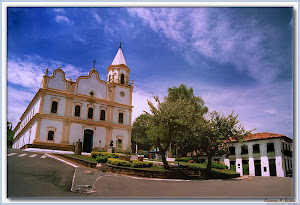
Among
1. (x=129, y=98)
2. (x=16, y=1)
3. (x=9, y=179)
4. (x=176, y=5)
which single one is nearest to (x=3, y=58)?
(x=16, y=1)

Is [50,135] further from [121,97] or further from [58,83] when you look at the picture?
[121,97]

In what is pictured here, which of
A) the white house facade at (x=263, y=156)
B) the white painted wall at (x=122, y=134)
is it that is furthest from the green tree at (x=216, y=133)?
the white painted wall at (x=122, y=134)

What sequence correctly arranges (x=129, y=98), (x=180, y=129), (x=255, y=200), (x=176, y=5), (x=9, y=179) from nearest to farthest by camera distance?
(x=9, y=179) < (x=255, y=200) < (x=176, y=5) < (x=180, y=129) < (x=129, y=98)

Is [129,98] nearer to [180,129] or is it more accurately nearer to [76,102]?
[76,102]

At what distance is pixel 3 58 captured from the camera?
10320mm

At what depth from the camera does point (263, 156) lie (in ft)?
76.6

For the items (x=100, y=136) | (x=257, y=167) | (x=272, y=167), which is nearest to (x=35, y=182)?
(x=100, y=136)

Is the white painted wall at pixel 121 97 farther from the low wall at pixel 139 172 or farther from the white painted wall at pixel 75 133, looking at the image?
the low wall at pixel 139 172

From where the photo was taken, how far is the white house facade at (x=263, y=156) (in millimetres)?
21956

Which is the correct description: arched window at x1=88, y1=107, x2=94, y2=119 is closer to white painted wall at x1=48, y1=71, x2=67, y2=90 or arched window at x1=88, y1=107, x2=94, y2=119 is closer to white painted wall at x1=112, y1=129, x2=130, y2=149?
white painted wall at x1=112, y1=129, x2=130, y2=149

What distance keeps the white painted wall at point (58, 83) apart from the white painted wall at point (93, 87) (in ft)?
5.56

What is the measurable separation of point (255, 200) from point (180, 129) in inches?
325

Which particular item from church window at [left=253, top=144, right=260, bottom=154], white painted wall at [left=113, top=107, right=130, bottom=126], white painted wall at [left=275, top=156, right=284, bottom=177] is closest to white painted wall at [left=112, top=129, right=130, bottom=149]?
white painted wall at [left=113, top=107, right=130, bottom=126]

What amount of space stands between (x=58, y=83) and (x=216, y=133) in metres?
16.8
